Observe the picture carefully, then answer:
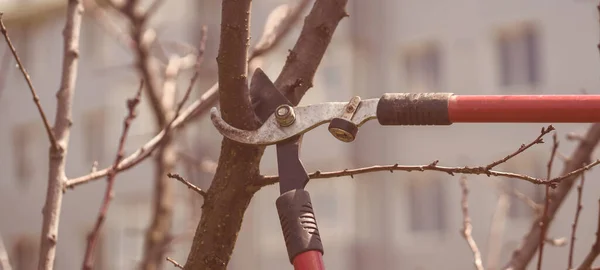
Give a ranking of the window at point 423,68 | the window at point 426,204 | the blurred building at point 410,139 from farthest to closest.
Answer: the window at point 423,68 → the window at point 426,204 → the blurred building at point 410,139

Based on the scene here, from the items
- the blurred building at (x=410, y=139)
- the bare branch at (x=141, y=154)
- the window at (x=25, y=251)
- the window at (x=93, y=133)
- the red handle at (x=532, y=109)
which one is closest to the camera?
the red handle at (x=532, y=109)

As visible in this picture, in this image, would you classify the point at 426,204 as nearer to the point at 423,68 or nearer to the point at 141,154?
the point at 423,68

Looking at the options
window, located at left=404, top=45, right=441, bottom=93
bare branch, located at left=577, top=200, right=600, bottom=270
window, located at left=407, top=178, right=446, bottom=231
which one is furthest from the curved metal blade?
window, located at left=404, top=45, right=441, bottom=93

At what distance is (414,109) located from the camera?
1.54 m

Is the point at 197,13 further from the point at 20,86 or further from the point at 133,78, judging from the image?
the point at 20,86

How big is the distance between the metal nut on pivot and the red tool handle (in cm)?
17

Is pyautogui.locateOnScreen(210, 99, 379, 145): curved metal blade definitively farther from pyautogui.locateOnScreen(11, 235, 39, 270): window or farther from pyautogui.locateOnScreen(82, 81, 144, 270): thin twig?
pyautogui.locateOnScreen(11, 235, 39, 270): window

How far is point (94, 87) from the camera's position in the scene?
18172mm

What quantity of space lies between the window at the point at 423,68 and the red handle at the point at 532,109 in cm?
1328

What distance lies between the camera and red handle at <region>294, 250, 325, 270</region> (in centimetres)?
147

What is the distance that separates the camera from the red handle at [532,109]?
54.8 inches

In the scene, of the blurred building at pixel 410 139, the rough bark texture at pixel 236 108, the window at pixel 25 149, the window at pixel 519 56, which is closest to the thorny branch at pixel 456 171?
the rough bark texture at pixel 236 108

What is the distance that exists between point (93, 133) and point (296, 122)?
1729 centimetres

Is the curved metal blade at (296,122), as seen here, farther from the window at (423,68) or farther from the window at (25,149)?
the window at (25,149)
